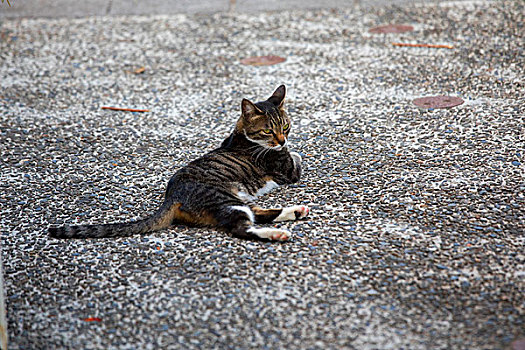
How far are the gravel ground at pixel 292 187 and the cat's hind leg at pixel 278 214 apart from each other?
0.44 feet

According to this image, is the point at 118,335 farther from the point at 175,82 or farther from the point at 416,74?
the point at 416,74

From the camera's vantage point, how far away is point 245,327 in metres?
2.51

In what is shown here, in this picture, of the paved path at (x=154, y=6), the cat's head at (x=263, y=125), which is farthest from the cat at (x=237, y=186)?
the paved path at (x=154, y=6)

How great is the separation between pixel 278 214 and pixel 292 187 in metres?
0.49

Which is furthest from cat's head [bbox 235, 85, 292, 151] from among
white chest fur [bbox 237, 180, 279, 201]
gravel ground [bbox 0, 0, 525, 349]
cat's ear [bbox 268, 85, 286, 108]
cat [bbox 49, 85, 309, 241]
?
gravel ground [bbox 0, 0, 525, 349]

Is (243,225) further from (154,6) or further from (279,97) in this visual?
(154,6)

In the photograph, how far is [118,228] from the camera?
127 inches

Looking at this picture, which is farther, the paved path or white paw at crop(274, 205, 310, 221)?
the paved path

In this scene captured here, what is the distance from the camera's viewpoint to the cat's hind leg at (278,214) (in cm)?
332

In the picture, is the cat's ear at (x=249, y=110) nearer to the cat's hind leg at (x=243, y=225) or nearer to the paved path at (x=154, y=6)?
the cat's hind leg at (x=243, y=225)

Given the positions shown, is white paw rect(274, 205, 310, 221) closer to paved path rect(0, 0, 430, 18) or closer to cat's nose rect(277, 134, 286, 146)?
cat's nose rect(277, 134, 286, 146)

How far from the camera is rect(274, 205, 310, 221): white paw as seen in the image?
334cm

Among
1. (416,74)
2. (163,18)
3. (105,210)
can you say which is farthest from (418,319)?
(163,18)

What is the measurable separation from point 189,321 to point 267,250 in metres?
0.66
